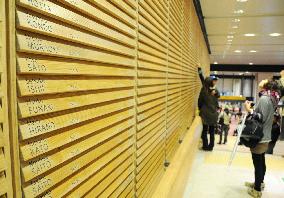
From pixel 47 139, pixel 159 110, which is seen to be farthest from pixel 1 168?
pixel 159 110

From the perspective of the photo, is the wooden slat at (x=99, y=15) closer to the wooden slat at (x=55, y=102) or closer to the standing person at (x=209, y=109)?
the wooden slat at (x=55, y=102)

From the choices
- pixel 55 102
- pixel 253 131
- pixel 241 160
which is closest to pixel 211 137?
pixel 241 160

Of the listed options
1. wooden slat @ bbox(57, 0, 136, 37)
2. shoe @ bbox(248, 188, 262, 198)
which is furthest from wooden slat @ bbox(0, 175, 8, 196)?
shoe @ bbox(248, 188, 262, 198)

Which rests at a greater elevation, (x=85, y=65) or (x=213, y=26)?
(x=213, y=26)

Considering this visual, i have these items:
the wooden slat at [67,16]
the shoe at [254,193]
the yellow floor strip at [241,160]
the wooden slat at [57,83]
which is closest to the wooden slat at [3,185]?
the wooden slat at [57,83]

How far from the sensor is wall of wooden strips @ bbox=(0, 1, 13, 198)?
0.70 m

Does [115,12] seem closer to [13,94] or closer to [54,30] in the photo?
[54,30]

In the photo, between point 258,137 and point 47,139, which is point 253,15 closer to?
point 258,137

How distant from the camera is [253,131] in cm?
409

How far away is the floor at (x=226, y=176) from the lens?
4.46m

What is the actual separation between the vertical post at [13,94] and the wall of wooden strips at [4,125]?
0.6 inches

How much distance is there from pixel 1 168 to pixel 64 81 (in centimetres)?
35

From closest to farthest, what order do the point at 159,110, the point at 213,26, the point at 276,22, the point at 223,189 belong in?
1. the point at 159,110
2. the point at 223,189
3. the point at 276,22
4. the point at 213,26

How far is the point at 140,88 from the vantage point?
1.92m
